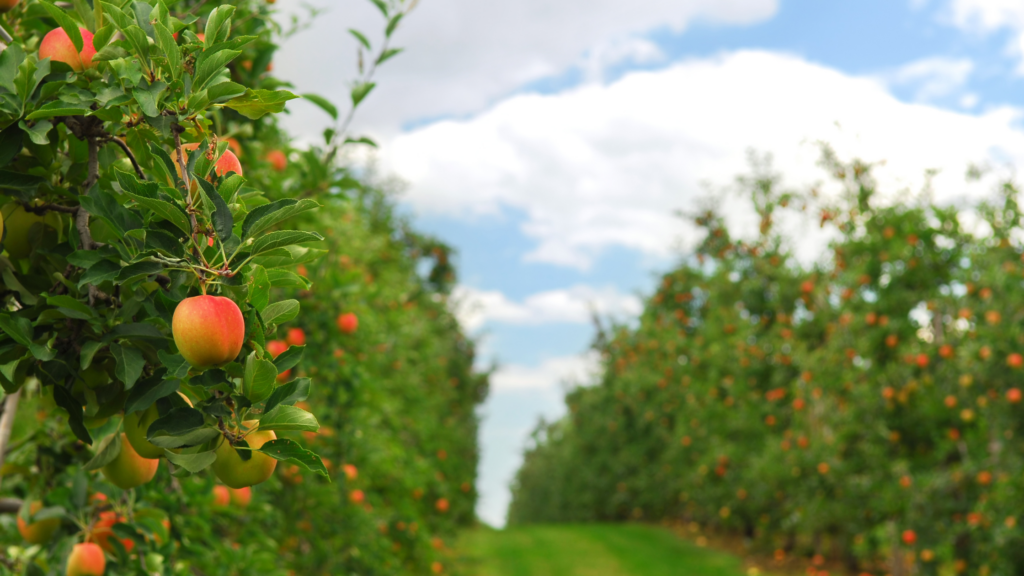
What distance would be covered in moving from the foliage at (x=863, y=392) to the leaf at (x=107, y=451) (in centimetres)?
647

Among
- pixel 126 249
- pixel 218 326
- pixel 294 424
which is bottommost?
pixel 294 424

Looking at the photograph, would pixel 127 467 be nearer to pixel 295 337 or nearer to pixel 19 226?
pixel 19 226

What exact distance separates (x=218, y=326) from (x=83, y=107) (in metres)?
0.44

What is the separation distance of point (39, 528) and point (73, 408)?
1.15 metres

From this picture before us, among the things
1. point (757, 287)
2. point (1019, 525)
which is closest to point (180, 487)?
point (1019, 525)

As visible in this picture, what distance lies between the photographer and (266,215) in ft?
3.51

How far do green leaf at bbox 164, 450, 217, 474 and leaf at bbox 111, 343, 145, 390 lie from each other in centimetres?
14

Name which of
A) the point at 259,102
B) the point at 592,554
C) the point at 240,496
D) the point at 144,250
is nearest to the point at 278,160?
the point at 240,496

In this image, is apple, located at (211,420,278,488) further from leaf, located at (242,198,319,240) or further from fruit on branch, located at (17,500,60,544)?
fruit on branch, located at (17,500,60,544)

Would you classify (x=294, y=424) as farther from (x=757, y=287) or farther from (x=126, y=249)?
(x=757, y=287)

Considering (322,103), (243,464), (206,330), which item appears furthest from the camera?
(322,103)

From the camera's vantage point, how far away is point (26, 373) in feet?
4.13

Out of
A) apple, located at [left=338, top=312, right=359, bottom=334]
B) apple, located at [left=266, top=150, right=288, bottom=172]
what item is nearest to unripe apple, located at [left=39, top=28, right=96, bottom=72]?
apple, located at [left=266, top=150, right=288, bottom=172]

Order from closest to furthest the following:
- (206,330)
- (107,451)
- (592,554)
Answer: (206,330), (107,451), (592,554)
